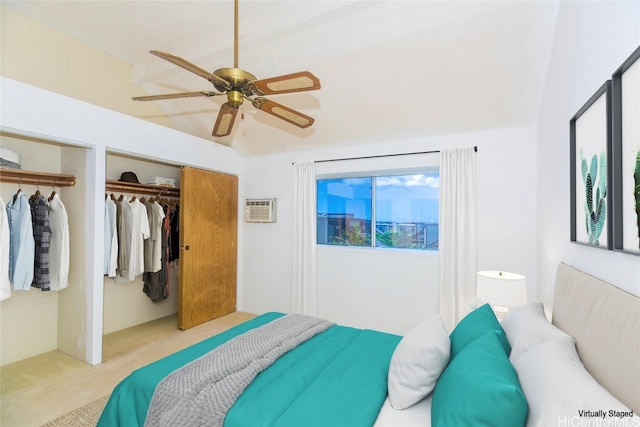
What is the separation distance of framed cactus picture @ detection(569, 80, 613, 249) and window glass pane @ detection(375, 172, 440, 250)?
1748 mm

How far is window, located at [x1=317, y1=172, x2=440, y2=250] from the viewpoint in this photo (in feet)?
11.4

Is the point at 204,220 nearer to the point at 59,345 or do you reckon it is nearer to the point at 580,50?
the point at 59,345

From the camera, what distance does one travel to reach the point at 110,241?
10.1 ft

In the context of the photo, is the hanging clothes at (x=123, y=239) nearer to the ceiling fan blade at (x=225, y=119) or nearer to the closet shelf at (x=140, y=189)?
the closet shelf at (x=140, y=189)

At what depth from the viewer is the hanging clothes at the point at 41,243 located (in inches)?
103

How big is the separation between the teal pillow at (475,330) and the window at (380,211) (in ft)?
5.69

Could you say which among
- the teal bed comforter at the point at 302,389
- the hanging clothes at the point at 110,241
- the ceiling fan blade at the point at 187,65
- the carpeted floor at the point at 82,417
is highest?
the ceiling fan blade at the point at 187,65

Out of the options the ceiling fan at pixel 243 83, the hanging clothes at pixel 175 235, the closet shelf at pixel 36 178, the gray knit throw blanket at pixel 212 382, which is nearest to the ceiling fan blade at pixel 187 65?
the ceiling fan at pixel 243 83

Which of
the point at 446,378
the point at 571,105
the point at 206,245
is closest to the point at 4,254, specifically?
the point at 206,245

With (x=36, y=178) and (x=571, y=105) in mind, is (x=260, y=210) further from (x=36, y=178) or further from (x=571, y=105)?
(x=571, y=105)

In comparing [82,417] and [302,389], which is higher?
[302,389]

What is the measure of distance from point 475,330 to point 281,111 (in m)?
1.76

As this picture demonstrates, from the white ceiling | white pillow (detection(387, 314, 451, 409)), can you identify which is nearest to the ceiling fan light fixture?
the white ceiling

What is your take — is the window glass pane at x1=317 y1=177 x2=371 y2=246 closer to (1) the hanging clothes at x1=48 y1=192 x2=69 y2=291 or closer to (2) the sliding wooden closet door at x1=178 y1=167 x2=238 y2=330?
(2) the sliding wooden closet door at x1=178 y1=167 x2=238 y2=330
